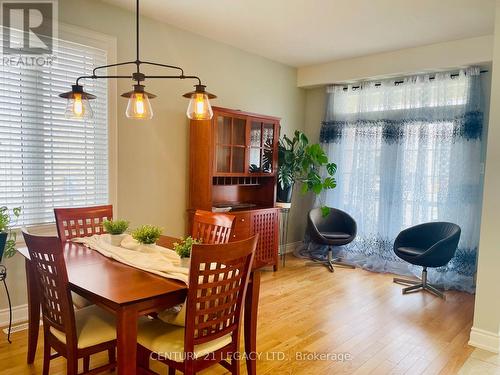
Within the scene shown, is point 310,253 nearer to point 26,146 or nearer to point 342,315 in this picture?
point 342,315

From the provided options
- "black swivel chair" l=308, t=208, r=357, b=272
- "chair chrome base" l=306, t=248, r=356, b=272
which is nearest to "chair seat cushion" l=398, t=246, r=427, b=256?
"black swivel chair" l=308, t=208, r=357, b=272

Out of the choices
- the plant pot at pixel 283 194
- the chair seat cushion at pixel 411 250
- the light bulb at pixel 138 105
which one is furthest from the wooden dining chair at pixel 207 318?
the plant pot at pixel 283 194

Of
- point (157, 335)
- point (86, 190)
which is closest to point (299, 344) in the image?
point (157, 335)

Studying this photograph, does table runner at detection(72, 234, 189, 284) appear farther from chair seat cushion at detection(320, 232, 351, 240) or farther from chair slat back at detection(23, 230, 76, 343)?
chair seat cushion at detection(320, 232, 351, 240)

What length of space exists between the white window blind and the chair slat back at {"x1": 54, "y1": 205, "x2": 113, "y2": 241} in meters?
0.44

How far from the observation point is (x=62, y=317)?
180 cm

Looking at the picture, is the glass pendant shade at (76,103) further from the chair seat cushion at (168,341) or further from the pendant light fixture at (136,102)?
the chair seat cushion at (168,341)

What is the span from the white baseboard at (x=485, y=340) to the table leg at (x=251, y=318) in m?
1.79

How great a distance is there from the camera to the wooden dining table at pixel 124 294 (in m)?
1.59

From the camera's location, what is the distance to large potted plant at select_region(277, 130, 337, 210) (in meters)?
4.66

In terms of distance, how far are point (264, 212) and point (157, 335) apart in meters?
2.55

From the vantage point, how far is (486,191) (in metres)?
2.76

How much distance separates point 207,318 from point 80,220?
152cm

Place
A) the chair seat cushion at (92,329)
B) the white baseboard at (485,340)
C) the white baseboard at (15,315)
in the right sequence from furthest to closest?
the white baseboard at (15,315) → the white baseboard at (485,340) → the chair seat cushion at (92,329)
